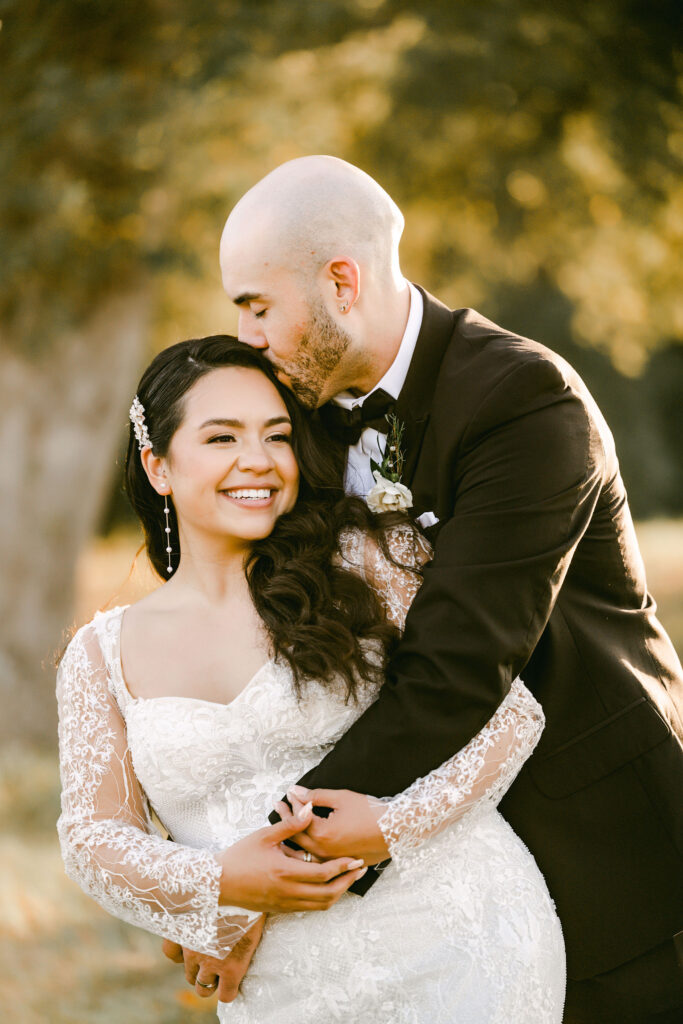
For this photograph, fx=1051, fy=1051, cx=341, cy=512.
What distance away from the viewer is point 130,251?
6.77m

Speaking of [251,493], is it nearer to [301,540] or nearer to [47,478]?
[301,540]

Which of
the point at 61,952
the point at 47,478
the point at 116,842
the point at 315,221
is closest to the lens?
the point at 116,842

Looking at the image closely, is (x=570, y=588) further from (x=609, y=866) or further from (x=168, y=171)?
(x=168, y=171)

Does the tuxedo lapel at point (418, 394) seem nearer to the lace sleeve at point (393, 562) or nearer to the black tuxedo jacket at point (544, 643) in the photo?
the black tuxedo jacket at point (544, 643)

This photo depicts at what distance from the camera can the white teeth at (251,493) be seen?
2635mm

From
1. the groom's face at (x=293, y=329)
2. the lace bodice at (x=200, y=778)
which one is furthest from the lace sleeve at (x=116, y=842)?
the groom's face at (x=293, y=329)

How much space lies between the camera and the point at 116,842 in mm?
2354

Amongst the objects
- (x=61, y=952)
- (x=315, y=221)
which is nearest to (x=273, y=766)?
(x=315, y=221)

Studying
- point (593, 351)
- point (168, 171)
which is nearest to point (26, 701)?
point (168, 171)

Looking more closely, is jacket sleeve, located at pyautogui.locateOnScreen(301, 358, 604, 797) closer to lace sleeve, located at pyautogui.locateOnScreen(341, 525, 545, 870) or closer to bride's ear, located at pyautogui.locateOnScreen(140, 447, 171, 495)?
lace sleeve, located at pyautogui.locateOnScreen(341, 525, 545, 870)

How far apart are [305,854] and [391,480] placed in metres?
0.94

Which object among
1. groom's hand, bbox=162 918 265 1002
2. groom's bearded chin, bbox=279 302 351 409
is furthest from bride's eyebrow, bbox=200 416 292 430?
groom's hand, bbox=162 918 265 1002

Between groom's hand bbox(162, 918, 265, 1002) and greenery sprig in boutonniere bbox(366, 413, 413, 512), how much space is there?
1.01 metres

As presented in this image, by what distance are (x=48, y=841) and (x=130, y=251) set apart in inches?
144
